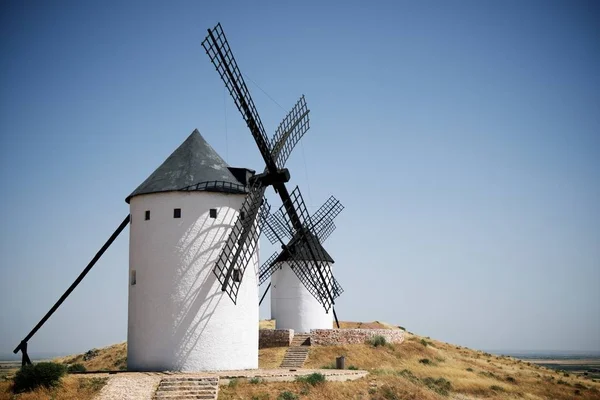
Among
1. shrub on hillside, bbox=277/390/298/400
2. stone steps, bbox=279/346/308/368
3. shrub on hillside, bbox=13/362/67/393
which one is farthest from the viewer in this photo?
stone steps, bbox=279/346/308/368

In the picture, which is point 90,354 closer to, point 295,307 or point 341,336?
point 295,307

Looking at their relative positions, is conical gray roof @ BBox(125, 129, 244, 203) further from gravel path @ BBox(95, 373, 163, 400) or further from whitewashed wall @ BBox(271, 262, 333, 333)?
whitewashed wall @ BBox(271, 262, 333, 333)

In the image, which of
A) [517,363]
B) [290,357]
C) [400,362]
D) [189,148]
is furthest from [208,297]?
[517,363]

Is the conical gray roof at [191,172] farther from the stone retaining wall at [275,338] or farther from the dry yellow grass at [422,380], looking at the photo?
the stone retaining wall at [275,338]

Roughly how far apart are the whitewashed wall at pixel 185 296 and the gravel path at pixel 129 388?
251 cm

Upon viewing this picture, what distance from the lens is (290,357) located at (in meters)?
32.9

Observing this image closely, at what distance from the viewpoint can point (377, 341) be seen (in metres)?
35.7

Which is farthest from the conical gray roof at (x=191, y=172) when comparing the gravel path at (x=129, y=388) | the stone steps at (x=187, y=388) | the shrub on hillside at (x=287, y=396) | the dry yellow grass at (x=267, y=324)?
the dry yellow grass at (x=267, y=324)

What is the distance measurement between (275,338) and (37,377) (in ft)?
54.8

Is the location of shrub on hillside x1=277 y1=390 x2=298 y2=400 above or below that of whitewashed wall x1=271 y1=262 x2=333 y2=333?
below

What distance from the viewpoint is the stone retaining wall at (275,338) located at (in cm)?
3559

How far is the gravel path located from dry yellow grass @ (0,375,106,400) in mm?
360

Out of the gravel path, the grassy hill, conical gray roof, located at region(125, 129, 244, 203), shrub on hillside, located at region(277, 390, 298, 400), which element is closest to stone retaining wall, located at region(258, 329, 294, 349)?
the grassy hill

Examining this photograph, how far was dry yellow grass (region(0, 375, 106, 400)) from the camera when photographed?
2011 centimetres
